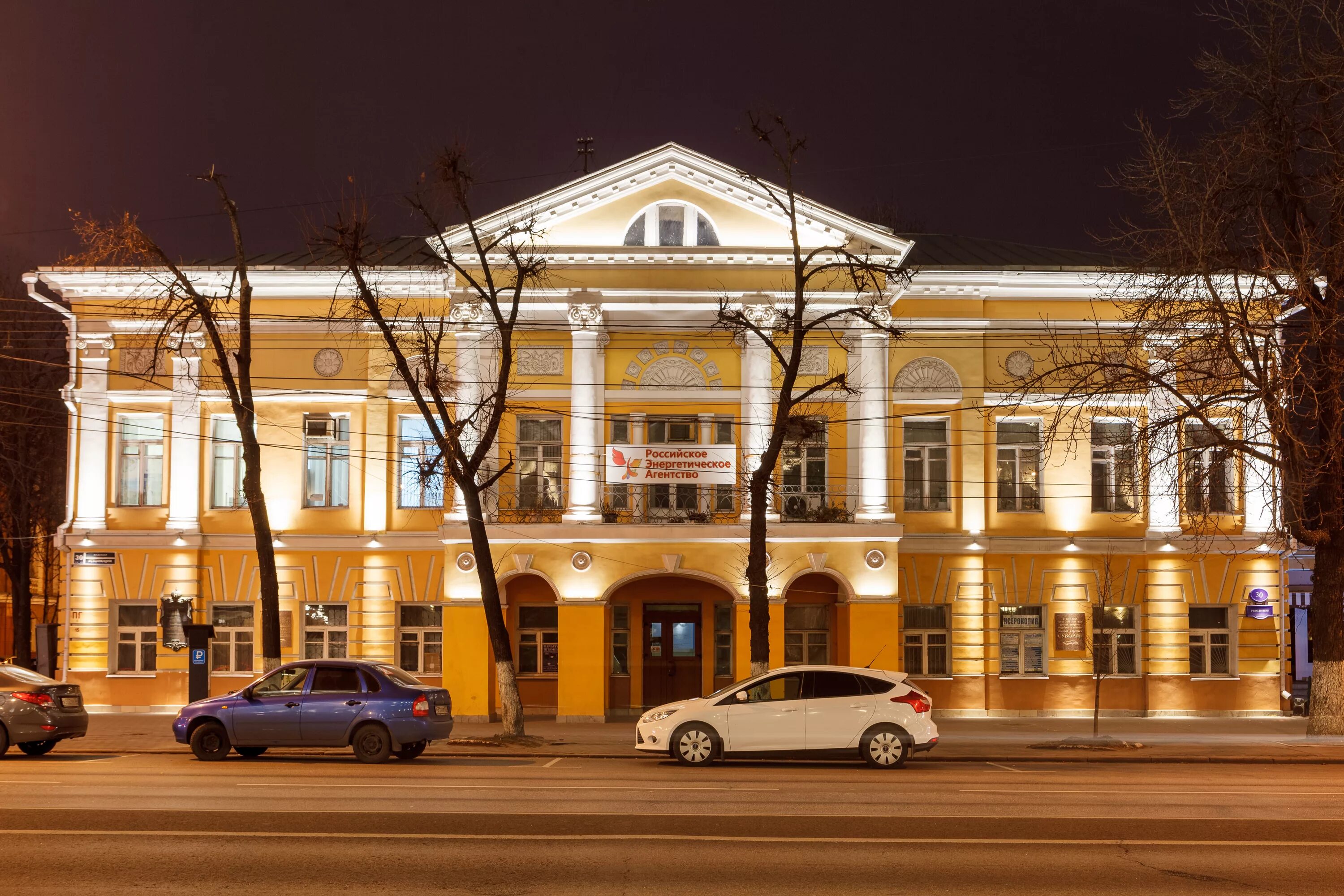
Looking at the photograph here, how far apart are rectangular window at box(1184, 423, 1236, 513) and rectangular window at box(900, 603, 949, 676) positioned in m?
6.28

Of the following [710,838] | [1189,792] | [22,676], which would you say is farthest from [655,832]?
[22,676]

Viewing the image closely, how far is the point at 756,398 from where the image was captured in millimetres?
31094

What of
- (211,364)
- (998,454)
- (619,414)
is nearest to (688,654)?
(619,414)

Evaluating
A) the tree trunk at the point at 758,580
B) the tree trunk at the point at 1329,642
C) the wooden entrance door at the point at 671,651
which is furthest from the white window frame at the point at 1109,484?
the tree trunk at the point at 758,580

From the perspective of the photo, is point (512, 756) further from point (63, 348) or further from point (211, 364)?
point (63, 348)

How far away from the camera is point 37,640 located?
122ft

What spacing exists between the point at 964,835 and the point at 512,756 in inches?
446

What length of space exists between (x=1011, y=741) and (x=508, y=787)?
12.5m

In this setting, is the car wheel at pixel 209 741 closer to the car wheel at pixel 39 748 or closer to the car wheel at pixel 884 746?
the car wheel at pixel 39 748

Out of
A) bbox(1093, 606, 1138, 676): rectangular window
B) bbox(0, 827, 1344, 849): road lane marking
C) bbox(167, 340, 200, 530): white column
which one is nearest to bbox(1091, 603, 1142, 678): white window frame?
bbox(1093, 606, 1138, 676): rectangular window

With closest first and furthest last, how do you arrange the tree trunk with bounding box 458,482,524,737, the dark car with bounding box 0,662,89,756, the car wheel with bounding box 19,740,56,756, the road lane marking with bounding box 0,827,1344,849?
the road lane marking with bounding box 0,827,1344,849 → the dark car with bounding box 0,662,89,756 → the car wheel with bounding box 19,740,56,756 → the tree trunk with bounding box 458,482,524,737

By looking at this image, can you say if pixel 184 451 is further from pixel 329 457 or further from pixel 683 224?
pixel 683 224

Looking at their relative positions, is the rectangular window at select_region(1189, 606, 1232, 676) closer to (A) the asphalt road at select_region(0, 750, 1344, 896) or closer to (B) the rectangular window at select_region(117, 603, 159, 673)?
(A) the asphalt road at select_region(0, 750, 1344, 896)

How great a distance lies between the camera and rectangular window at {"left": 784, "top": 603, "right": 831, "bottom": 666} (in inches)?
1316
